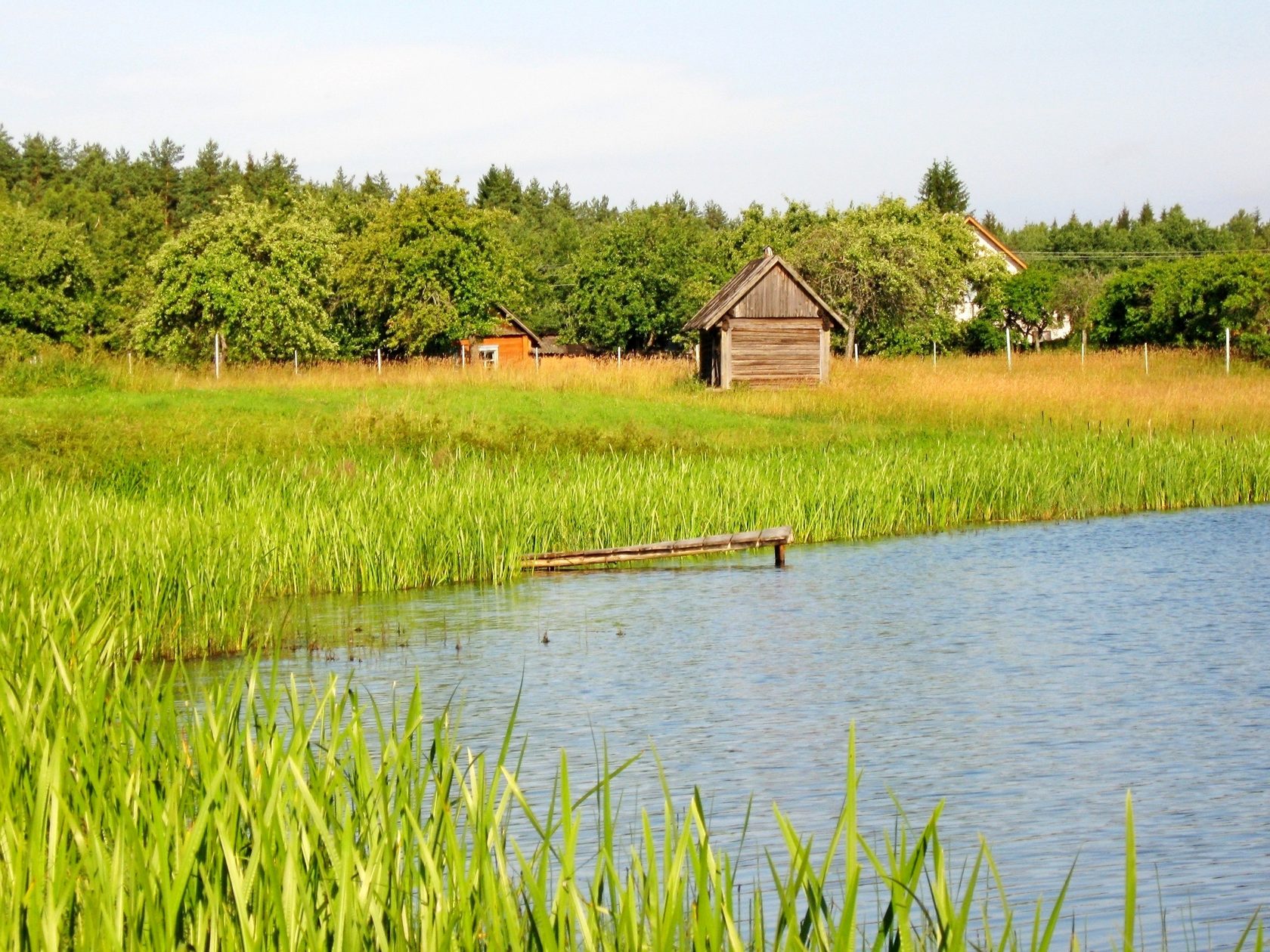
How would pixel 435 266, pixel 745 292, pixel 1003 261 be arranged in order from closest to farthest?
1. pixel 745 292
2. pixel 435 266
3. pixel 1003 261

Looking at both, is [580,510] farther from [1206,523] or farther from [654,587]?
[1206,523]

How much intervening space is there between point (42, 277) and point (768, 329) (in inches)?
1427

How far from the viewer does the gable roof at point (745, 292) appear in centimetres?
4431

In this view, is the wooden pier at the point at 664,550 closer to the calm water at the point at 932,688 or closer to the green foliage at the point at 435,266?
the calm water at the point at 932,688

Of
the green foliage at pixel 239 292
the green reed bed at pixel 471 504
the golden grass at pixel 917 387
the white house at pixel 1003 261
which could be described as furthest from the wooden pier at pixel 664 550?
the white house at pixel 1003 261

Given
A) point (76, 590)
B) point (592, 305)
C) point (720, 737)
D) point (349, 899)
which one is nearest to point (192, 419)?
point (76, 590)

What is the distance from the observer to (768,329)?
44.9m

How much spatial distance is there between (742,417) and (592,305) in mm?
44001

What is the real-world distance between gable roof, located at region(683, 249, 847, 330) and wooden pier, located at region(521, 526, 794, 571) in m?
26.0

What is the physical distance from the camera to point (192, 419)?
2869 cm

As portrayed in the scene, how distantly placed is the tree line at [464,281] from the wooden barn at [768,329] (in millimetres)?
10154

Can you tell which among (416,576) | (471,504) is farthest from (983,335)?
(416,576)

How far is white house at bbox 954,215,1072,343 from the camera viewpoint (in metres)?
Result: 72.4

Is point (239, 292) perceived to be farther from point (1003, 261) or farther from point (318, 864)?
point (318, 864)
